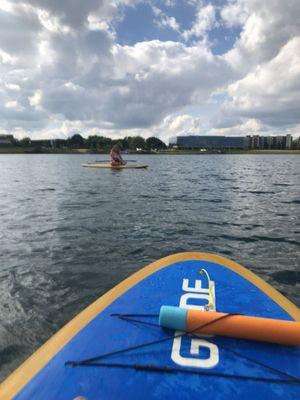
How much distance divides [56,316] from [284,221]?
10.2 meters

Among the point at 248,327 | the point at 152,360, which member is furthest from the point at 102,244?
the point at 248,327

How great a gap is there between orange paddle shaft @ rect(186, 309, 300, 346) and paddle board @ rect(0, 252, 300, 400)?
3.1 inches

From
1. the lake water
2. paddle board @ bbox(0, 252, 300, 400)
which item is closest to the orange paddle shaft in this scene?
paddle board @ bbox(0, 252, 300, 400)

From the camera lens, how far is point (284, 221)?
42.6 feet

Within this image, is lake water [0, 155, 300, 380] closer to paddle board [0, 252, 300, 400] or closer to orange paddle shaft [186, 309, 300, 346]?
paddle board [0, 252, 300, 400]

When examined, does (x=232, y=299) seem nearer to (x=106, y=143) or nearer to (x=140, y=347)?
(x=140, y=347)

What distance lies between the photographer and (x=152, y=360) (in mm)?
3416

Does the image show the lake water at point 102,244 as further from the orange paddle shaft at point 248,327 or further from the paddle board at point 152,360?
the orange paddle shaft at point 248,327

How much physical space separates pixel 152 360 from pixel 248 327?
114 cm

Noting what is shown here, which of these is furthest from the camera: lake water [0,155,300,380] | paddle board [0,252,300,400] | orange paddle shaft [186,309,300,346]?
lake water [0,155,300,380]

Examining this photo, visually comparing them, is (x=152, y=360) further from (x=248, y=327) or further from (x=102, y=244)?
(x=102, y=244)

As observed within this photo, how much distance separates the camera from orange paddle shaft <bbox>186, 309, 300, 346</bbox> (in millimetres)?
3547

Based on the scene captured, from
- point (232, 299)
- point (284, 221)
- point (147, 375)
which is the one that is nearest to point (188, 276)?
point (232, 299)

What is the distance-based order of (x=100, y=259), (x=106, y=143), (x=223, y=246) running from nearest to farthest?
(x=100, y=259) → (x=223, y=246) → (x=106, y=143)
